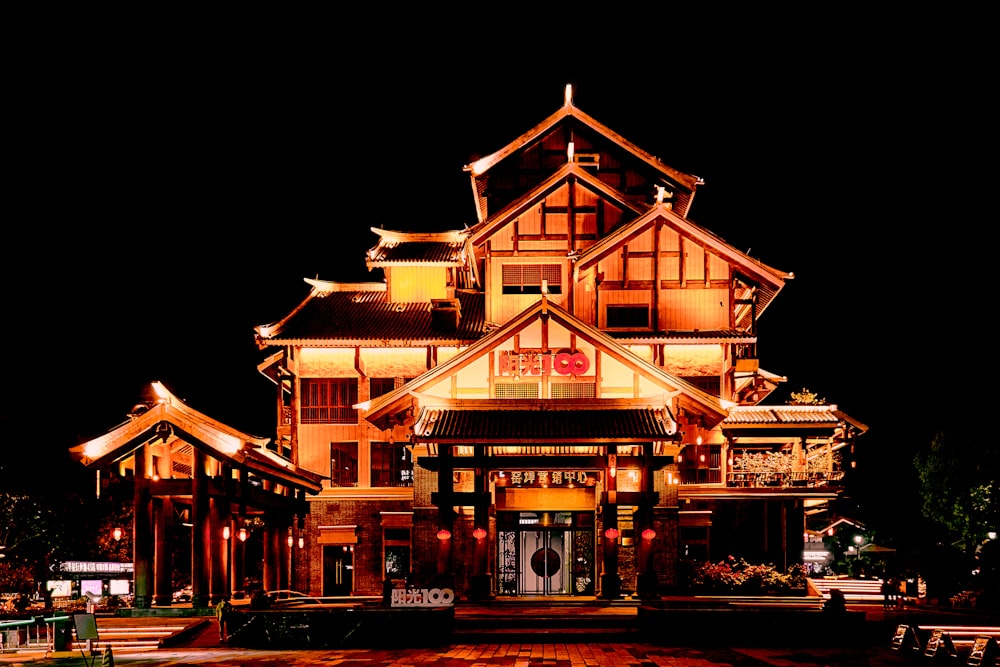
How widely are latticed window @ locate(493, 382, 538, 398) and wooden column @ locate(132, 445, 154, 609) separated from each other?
9.32 metres

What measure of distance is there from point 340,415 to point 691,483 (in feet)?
41.0

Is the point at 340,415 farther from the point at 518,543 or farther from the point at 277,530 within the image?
the point at 518,543

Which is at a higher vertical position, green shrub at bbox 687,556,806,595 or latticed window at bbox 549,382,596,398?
latticed window at bbox 549,382,596,398

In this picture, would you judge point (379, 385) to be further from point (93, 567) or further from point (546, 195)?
point (93, 567)

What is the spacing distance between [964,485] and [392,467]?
25.7m

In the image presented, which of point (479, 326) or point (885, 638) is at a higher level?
point (479, 326)

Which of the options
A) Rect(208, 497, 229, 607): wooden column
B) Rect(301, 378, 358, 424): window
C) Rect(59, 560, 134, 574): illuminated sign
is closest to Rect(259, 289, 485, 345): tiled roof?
Rect(301, 378, 358, 424): window

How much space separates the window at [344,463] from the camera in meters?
34.2

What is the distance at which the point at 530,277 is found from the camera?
3512cm

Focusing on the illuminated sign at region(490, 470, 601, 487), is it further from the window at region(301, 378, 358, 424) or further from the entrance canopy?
the entrance canopy

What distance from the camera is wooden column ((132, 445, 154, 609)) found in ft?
77.3

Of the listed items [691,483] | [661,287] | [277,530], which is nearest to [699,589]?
[691,483]

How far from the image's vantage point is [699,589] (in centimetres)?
2867

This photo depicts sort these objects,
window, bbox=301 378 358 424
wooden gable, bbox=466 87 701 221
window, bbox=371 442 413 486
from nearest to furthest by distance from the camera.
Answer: window, bbox=371 442 413 486
window, bbox=301 378 358 424
wooden gable, bbox=466 87 701 221
